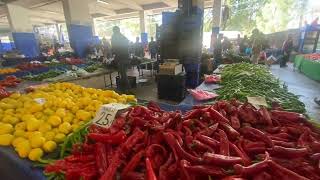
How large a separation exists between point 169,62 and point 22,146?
530 centimetres

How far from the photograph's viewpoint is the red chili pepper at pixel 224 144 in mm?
1395

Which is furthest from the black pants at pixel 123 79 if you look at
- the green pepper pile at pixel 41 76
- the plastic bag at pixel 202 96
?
the plastic bag at pixel 202 96

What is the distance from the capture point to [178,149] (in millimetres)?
1421

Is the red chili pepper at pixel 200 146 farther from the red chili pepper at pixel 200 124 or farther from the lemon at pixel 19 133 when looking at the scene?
the lemon at pixel 19 133

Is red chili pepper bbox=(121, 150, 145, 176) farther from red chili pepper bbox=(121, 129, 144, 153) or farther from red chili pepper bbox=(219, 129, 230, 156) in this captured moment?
red chili pepper bbox=(219, 129, 230, 156)

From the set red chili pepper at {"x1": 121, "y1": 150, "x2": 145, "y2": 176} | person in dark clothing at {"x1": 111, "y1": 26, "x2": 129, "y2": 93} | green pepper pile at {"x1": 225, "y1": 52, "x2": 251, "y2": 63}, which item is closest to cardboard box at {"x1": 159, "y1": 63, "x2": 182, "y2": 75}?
person in dark clothing at {"x1": 111, "y1": 26, "x2": 129, "y2": 93}

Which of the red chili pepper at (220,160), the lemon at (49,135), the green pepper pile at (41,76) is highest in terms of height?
the red chili pepper at (220,160)

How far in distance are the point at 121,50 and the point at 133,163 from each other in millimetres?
6234

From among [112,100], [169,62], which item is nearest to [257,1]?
[169,62]

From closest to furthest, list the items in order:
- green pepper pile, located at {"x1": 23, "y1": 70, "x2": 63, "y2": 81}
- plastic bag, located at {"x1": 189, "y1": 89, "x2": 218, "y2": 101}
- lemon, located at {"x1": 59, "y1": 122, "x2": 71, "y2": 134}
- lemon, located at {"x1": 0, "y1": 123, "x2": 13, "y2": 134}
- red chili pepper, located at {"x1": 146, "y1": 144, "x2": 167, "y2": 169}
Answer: red chili pepper, located at {"x1": 146, "y1": 144, "x2": 167, "y2": 169} → lemon, located at {"x1": 59, "y1": 122, "x2": 71, "y2": 134} → lemon, located at {"x1": 0, "y1": 123, "x2": 13, "y2": 134} → plastic bag, located at {"x1": 189, "y1": 89, "x2": 218, "y2": 101} → green pepper pile, located at {"x1": 23, "y1": 70, "x2": 63, "y2": 81}

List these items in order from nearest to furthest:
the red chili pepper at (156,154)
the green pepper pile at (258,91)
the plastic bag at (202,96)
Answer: the red chili pepper at (156,154) < the green pepper pile at (258,91) < the plastic bag at (202,96)

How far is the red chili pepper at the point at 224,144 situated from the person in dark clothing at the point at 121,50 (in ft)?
20.1

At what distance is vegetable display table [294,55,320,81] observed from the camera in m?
8.03

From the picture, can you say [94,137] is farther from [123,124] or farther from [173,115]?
[173,115]
